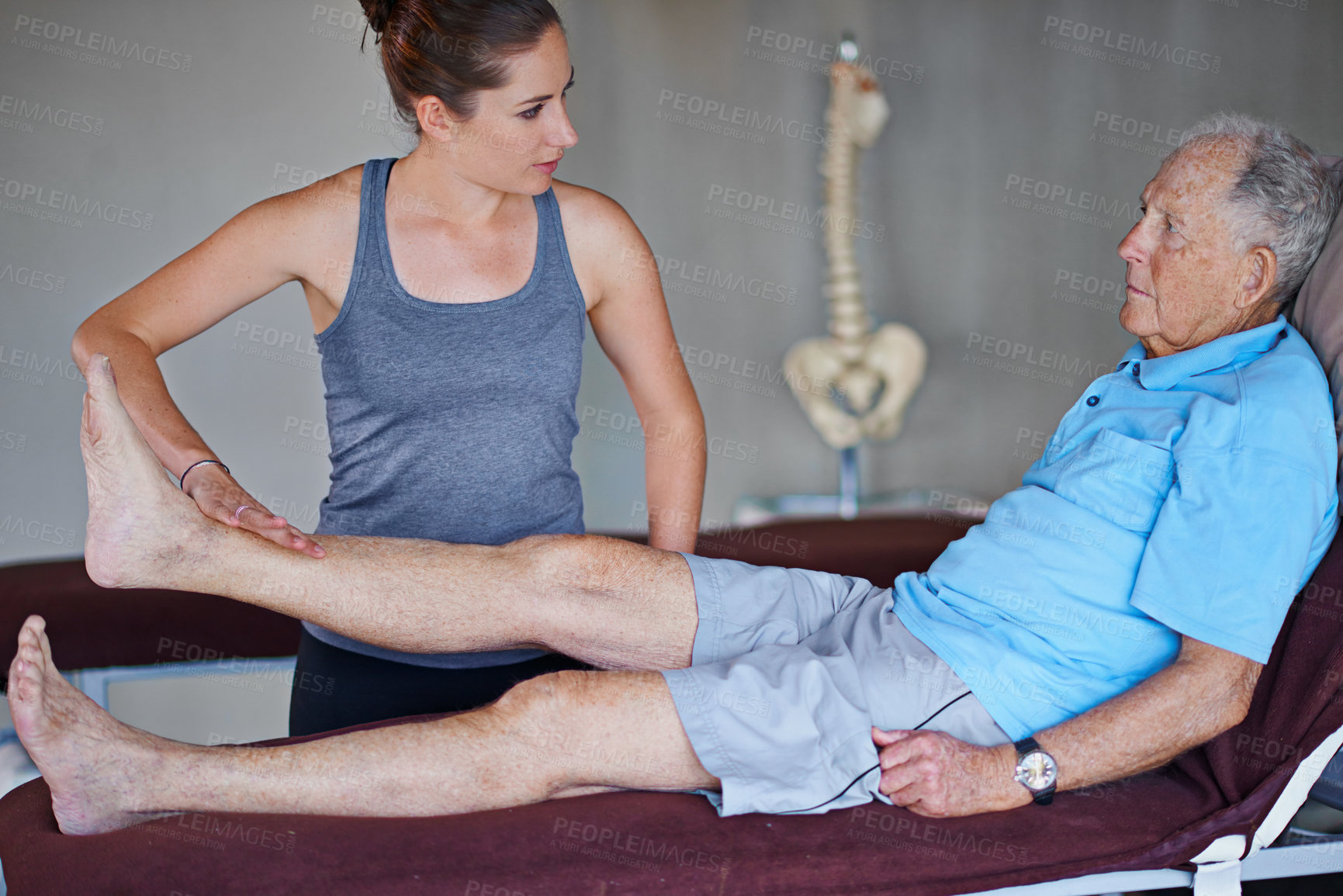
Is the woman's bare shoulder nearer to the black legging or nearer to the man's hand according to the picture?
the black legging

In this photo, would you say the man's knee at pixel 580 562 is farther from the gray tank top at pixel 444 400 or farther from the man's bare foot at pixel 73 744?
the man's bare foot at pixel 73 744

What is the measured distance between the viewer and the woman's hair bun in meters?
1.55

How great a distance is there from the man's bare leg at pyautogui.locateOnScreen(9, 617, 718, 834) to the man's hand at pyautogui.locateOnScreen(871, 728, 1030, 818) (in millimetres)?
225

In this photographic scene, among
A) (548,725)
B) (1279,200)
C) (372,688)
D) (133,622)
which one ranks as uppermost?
(1279,200)

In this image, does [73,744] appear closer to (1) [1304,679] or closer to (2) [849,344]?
(1) [1304,679]

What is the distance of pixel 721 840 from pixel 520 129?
1.01 metres

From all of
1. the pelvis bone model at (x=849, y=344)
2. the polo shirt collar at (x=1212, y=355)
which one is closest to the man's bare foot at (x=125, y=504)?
the polo shirt collar at (x=1212, y=355)

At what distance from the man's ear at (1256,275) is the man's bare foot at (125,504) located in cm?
140

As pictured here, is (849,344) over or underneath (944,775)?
over

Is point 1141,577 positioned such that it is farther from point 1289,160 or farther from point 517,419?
point 517,419

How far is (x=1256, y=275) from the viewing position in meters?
1.45

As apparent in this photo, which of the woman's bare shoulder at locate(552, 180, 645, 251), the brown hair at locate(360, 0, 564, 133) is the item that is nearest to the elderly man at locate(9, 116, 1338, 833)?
the woman's bare shoulder at locate(552, 180, 645, 251)

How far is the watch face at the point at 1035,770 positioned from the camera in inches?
50.6

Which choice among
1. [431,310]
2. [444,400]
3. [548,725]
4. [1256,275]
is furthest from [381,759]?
[1256,275]
